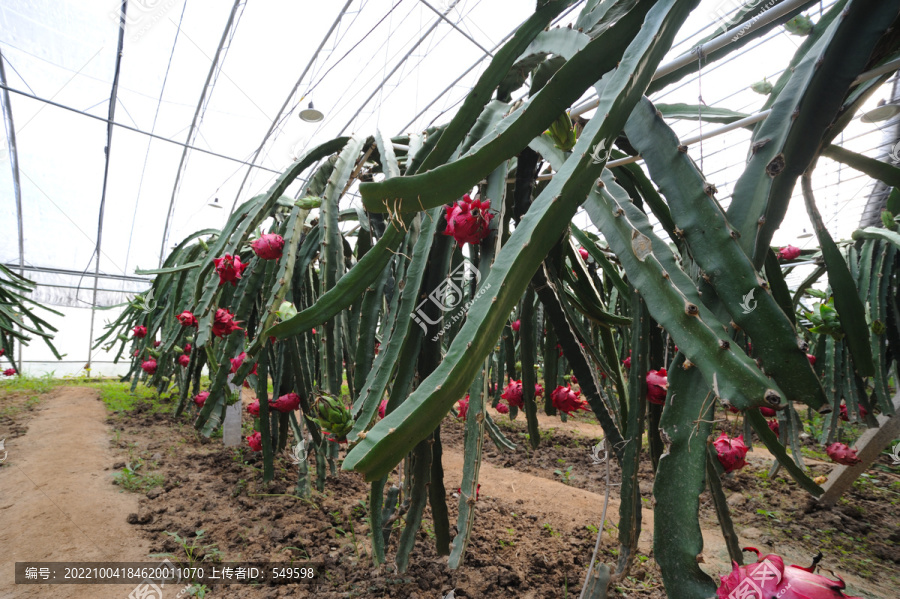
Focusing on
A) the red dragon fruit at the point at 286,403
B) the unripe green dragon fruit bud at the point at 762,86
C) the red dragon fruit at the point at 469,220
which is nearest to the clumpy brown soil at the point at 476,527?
the red dragon fruit at the point at 286,403

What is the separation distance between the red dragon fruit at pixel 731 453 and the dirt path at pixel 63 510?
157cm

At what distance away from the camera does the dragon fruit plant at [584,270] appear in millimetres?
524

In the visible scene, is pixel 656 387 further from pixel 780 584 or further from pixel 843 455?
pixel 843 455

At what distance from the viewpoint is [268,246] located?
1268 millimetres

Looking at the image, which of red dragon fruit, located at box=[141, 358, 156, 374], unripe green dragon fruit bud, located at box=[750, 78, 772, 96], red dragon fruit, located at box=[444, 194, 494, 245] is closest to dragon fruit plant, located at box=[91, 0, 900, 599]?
red dragon fruit, located at box=[444, 194, 494, 245]

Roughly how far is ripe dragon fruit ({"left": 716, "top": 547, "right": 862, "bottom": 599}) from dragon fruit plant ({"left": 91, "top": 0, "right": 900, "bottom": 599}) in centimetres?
6

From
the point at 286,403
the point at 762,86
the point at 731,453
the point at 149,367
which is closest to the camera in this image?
the point at 731,453

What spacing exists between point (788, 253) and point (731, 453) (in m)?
1.69

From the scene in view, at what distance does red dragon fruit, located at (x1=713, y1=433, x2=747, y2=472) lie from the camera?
1.06 meters

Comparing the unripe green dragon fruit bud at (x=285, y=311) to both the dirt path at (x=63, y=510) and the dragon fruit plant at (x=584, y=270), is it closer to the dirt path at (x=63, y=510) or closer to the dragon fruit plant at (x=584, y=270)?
the dragon fruit plant at (x=584, y=270)

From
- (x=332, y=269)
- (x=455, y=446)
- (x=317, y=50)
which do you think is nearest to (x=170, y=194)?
(x=317, y=50)

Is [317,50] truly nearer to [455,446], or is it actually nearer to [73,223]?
[73,223]

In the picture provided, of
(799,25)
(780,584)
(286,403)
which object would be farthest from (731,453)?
(286,403)

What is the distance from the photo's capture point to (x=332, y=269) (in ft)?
4.14
